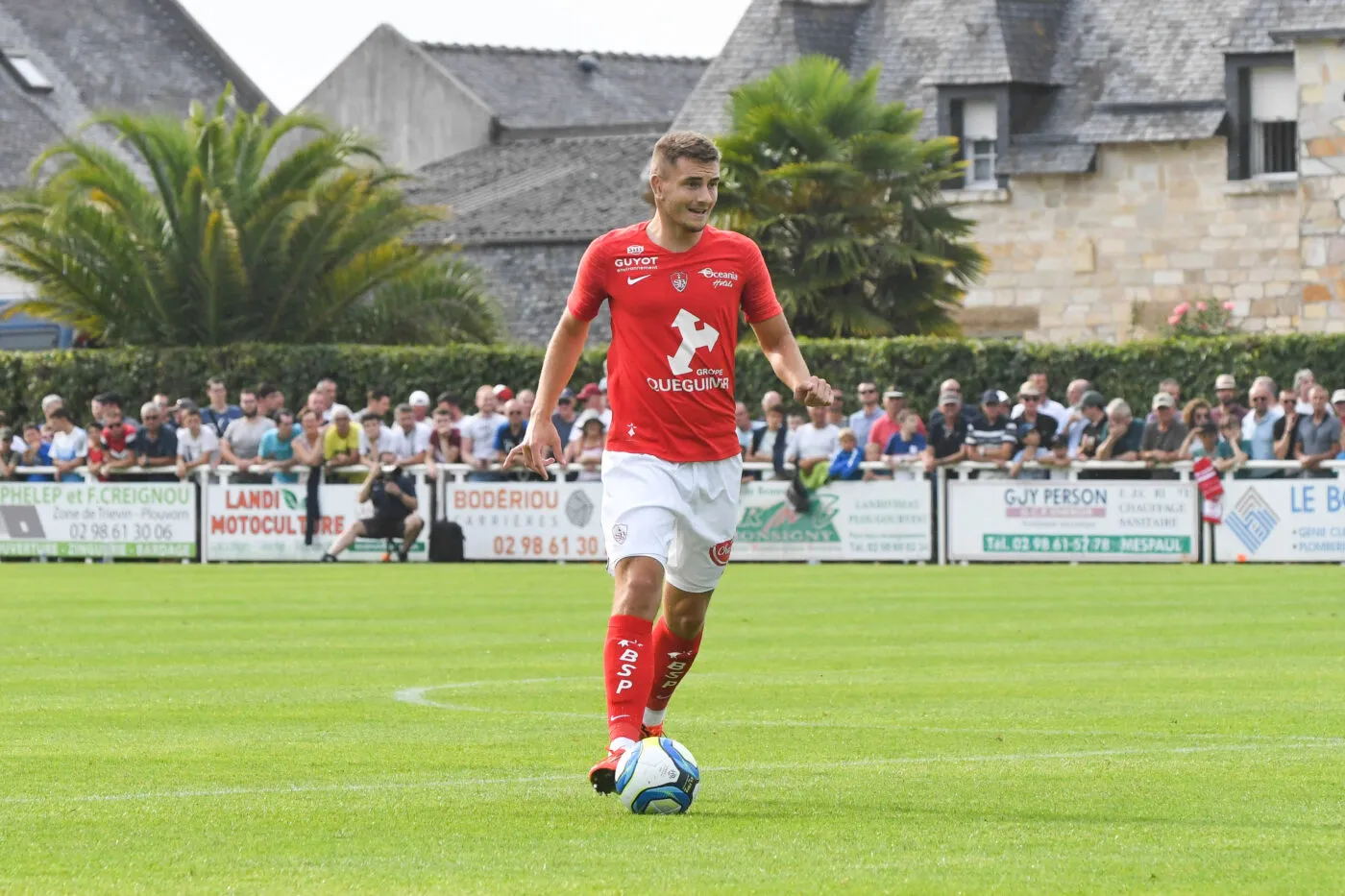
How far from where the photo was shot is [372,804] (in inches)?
337

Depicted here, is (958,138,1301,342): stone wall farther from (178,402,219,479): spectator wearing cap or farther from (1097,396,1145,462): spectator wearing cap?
(178,402,219,479): spectator wearing cap

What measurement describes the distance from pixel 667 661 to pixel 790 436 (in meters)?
20.1

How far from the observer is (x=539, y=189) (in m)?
65.1

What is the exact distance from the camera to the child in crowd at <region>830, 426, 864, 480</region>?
28.8 m

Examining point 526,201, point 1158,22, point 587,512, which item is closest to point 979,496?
point 587,512

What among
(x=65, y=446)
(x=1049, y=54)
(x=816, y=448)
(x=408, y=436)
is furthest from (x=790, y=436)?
(x=1049, y=54)

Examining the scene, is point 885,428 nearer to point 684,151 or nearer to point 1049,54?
point 684,151

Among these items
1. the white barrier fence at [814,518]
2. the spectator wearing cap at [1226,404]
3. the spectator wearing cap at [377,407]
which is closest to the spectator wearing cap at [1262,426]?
the spectator wearing cap at [1226,404]

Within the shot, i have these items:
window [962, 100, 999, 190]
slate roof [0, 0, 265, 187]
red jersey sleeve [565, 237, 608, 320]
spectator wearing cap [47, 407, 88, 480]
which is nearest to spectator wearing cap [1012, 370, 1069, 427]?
spectator wearing cap [47, 407, 88, 480]

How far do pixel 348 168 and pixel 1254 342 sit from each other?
52.2ft

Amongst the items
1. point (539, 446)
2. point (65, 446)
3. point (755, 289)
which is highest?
point (755, 289)

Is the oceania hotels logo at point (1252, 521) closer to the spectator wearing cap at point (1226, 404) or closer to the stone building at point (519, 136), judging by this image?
the spectator wearing cap at point (1226, 404)

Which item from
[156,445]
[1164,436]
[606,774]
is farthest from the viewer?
[156,445]

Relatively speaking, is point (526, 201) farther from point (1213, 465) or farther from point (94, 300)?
point (1213, 465)
